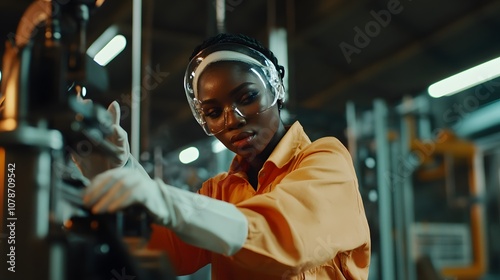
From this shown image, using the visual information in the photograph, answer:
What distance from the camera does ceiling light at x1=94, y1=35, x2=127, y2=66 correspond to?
367 centimetres

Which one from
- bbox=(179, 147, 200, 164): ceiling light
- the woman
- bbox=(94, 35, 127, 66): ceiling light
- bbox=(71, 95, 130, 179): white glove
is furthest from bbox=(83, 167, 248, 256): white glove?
bbox=(179, 147, 200, 164): ceiling light

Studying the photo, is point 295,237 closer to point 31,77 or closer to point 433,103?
point 31,77

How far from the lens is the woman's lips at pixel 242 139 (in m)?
1.35

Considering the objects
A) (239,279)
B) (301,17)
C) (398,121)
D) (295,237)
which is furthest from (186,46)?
(295,237)

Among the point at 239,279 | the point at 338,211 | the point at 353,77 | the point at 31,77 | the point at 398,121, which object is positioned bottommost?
the point at 239,279

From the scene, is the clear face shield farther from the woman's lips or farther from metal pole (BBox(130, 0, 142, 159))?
metal pole (BBox(130, 0, 142, 159))

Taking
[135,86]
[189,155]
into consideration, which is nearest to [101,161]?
[135,86]

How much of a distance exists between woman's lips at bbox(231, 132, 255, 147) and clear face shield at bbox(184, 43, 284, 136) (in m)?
0.04

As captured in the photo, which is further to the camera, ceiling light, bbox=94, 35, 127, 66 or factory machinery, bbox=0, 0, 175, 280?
ceiling light, bbox=94, 35, 127, 66

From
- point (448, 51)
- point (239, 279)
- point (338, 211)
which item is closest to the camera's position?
point (338, 211)

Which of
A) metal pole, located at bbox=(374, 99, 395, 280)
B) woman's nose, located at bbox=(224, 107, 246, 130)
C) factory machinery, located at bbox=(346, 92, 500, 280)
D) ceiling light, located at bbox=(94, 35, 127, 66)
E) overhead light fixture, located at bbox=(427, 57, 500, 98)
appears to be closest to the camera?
woman's nose, located at bbox=(224, 107, 246, 130)

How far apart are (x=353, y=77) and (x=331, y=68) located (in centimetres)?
23

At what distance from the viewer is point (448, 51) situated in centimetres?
456

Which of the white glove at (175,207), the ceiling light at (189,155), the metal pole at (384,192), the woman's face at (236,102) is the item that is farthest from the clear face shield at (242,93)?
the ceiling light at (189,155)
